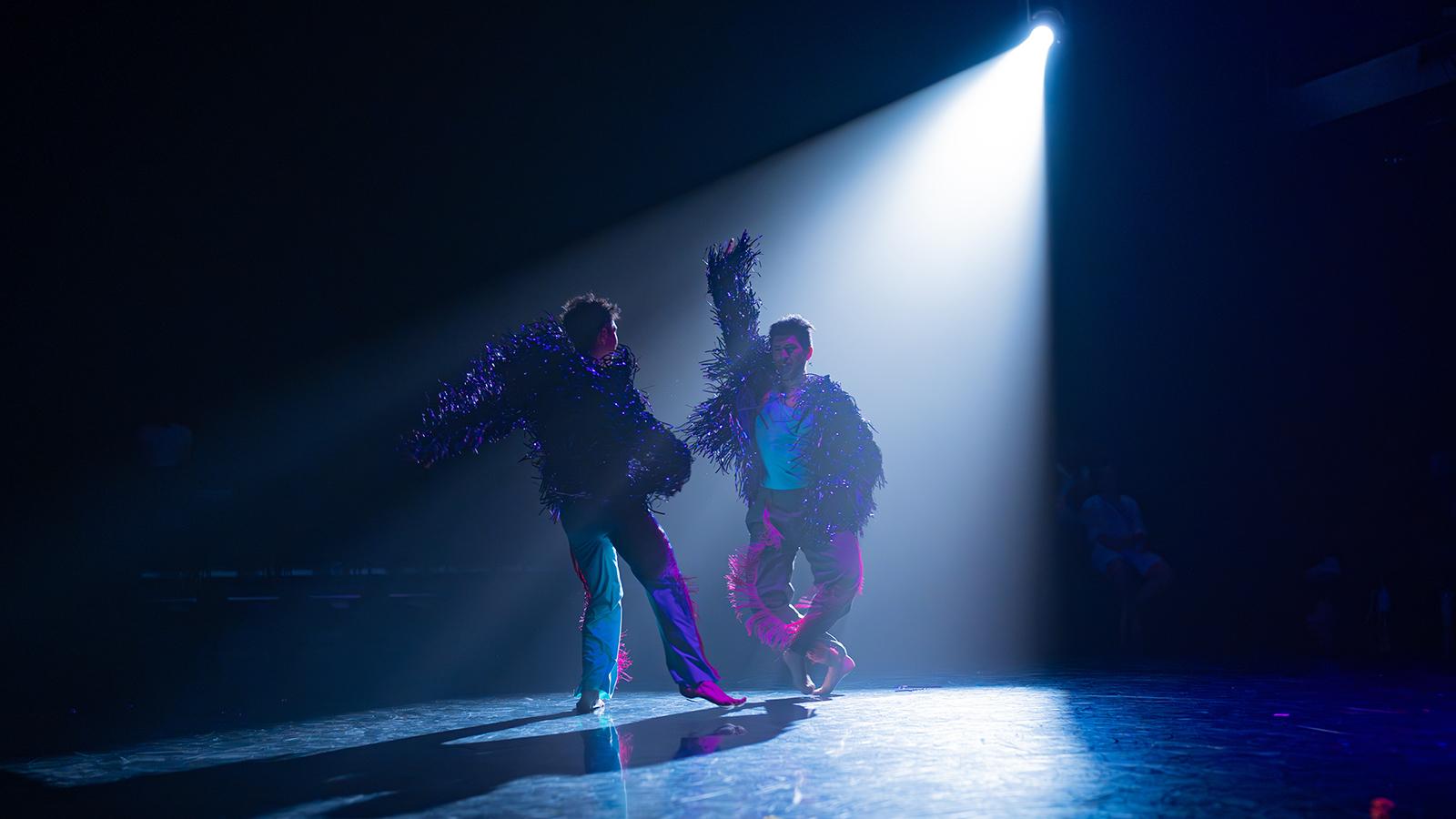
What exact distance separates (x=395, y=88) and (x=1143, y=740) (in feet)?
22.9

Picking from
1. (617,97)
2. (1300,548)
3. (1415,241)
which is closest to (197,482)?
(617,97)

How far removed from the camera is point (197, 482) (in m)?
7.68

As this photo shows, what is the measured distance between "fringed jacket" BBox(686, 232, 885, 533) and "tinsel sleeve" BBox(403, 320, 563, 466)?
0.85 m

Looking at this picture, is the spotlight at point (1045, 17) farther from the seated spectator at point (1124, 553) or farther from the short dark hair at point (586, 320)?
the short dark hair at point (586, 320)

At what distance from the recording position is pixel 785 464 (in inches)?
160

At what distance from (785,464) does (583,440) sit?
0.99 meters

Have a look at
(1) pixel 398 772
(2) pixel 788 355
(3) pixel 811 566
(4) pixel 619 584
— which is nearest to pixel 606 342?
(2) pixel 788 355

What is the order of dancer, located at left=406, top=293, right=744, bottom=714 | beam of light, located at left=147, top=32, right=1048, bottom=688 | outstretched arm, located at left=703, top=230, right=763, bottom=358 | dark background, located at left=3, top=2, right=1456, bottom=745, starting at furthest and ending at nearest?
1. beam of light, located at left=147, top=32, right=1048, bottom=688
2. dark background, located at left=3, top=2, right=1456, bottom=745
3. outstretched arm, located at left=703, top=230, right=763, bottom=358
4. dancer, located at left=406, top=293, right=744, bottom=714

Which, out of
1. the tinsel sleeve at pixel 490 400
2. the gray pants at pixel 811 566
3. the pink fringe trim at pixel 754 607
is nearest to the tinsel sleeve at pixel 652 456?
the tinsel sleeve at pixel 490 400

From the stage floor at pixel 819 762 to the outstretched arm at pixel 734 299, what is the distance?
1.52 meters

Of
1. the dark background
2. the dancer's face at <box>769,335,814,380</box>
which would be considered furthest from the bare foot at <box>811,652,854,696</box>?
the dark background

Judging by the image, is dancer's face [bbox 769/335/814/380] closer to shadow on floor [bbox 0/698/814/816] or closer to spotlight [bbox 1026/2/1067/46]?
shadow on floor [bbox 0/698/814/816]

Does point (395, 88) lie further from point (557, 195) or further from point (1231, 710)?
point (1231, 710)

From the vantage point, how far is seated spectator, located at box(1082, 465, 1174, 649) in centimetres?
683
